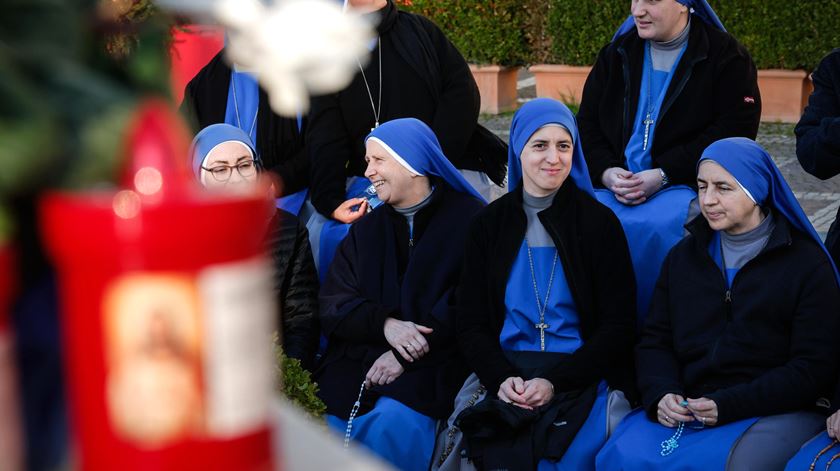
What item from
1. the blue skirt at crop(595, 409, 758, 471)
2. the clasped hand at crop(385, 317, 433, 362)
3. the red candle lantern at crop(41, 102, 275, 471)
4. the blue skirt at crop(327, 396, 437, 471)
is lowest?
the blue skirt at crop(327, 396, 437, 471)

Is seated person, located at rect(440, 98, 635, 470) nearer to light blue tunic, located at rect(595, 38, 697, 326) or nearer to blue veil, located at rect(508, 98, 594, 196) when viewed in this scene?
blue veil, located at rect(508, 98, 594, 196)

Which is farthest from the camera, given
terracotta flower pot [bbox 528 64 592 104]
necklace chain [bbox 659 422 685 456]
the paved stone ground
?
terracotta flower pot [bbox 528 64 592 104]

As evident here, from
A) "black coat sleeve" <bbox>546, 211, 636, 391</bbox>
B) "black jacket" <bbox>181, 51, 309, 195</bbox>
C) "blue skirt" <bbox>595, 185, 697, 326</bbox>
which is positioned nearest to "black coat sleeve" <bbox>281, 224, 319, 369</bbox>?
"black jacket" <bbox>181, 51, 309, 195</bbox>

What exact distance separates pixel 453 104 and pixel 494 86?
6569 millimetres

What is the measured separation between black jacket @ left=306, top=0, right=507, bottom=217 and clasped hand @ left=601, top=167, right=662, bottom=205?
2.91 feet

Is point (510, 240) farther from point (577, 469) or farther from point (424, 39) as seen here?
point (424, 39)

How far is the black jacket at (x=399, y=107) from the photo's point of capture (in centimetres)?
518

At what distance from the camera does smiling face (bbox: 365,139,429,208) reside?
14.5 ft

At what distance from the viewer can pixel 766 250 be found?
3.70 m

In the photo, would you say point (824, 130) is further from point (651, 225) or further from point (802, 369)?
point (802, 369)

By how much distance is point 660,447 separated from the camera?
3.67 m

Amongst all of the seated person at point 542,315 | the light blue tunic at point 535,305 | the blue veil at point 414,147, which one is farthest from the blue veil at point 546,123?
the blue veil at point 414,147

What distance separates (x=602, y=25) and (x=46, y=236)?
10.7 metres

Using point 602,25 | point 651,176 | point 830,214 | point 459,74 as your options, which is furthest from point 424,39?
point 602,25
